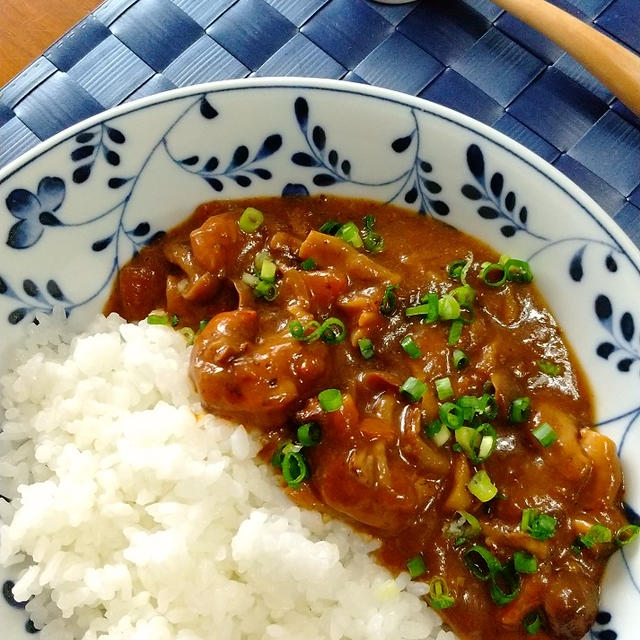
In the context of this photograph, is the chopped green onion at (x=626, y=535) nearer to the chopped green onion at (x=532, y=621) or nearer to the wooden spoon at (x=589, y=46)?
the chopped green onion at (x=532, y=621)

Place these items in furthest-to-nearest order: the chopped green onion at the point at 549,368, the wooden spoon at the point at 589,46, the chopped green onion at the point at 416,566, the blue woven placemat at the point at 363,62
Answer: the blue woven placemat at the point at 363,62
the wooden spoon at the point at 589,46
the chopped green onion at the point at 549,368
the chopped green onion at the point at 416,566

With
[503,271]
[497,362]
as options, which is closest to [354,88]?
[503,271]

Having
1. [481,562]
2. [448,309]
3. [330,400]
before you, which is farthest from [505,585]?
[448,309]

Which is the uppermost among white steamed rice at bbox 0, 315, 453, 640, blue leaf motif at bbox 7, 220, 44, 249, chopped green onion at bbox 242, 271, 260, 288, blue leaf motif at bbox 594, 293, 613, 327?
blue leaf motif at bbox 594, 293, 613, 327

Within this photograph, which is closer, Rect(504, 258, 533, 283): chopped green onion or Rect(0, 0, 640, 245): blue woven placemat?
Rect(504, 258, 533, 283): chopped green onion

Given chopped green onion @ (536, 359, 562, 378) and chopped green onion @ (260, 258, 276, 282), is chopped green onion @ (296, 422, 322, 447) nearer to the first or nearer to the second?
chopped green onion @ (260, 258, 276, 282)

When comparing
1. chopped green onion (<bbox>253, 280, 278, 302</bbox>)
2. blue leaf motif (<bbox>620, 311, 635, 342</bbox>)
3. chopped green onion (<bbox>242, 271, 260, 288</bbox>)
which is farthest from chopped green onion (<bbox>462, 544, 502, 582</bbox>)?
chopped green onion (<bbox>242, 271, 260, 288</bbox>)

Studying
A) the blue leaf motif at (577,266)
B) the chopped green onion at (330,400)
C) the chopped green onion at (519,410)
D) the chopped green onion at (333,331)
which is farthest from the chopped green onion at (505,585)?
the blue leaf motif at (577,266)

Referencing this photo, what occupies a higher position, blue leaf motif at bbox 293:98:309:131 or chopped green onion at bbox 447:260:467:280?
blue leaf motif at bbox 293:98:309:131
